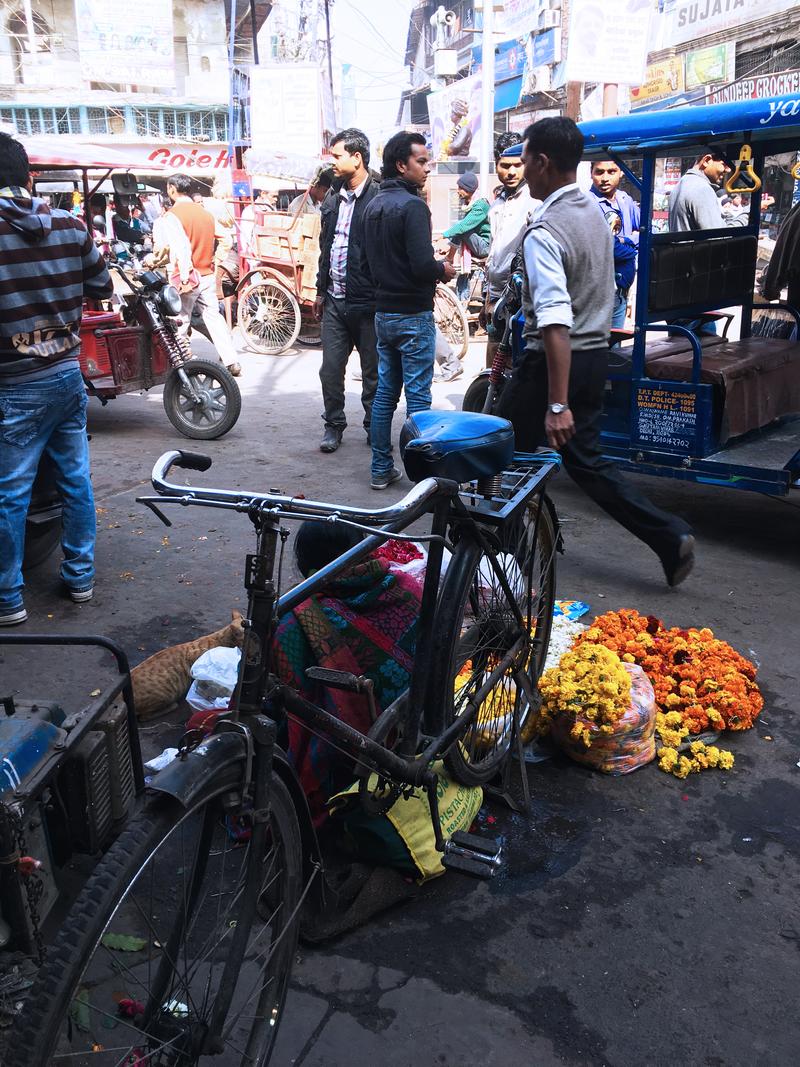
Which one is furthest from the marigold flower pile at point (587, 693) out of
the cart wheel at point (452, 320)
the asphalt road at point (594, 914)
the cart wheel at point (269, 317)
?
the cart wheel at point (269, 317)

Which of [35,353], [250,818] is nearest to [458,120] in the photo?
[35,353]

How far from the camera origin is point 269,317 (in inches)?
482

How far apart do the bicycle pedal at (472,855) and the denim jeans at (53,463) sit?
260 cm

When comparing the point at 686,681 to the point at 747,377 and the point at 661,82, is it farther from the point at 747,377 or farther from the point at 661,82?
the point at 661,82

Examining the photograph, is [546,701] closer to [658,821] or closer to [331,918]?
[658,821]

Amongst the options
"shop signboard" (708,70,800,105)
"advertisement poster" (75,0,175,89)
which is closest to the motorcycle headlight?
"shop signboard" (708,70,800,105)

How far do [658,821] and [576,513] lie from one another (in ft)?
10.4

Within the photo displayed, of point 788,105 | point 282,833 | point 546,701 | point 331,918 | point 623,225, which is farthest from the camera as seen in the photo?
point 623,225

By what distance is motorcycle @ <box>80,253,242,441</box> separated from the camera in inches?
294

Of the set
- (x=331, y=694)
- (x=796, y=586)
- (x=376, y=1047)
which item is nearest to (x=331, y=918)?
(x=376, y=1047)

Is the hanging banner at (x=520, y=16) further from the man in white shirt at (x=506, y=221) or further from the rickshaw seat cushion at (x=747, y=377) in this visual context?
the rickshaw seat cushion at (x=747, y=377)

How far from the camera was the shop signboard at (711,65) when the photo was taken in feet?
65.2

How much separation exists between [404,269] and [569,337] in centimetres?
196

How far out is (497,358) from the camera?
6215 mm
